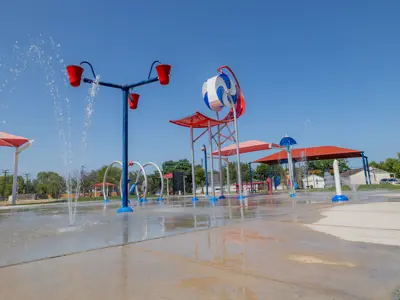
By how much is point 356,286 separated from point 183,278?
131 centimetres

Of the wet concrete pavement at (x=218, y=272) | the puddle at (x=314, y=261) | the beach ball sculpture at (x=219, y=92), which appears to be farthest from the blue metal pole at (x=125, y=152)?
the puddle at (x=314, y=261)

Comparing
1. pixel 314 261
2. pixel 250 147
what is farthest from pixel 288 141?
pixel 314 261

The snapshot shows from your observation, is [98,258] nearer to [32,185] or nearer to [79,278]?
[79,278]

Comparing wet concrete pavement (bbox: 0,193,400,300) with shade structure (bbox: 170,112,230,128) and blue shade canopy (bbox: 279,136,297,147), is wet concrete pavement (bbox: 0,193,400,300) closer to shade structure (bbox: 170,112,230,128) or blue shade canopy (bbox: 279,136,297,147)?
shade structure (bbox: 170,112,230,128)

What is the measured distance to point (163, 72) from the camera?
352 inches

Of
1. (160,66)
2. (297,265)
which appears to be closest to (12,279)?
(297,265)

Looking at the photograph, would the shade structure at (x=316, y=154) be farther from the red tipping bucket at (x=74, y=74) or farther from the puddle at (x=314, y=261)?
the puddle at (x=314, y=261)

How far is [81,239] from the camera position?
415 centimetres

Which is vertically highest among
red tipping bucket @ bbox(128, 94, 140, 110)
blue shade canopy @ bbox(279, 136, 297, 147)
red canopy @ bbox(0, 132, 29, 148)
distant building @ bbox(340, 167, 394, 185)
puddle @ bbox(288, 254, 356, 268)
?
red canopy @ bbox(0, 132, 29, 148)

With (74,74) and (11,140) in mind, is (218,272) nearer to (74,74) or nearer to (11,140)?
(74,74)

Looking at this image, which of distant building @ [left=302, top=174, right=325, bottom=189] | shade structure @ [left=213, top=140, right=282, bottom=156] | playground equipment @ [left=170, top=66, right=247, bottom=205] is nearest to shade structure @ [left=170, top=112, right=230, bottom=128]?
playground equipment @ [left=170, top=66, right=247, bottom=205]

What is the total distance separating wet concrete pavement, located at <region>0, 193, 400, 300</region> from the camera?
1936 millimetres

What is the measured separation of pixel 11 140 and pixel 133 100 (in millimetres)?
18662

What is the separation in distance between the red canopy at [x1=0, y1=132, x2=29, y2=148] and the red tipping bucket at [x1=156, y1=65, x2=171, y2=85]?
20.0 metres
